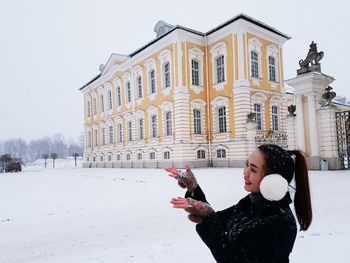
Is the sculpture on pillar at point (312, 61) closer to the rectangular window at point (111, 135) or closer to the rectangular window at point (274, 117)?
the rectangular window at point (274, 117)

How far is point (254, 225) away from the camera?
→ 1.46 metres

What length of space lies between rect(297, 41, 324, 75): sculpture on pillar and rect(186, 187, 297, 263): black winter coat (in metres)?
14.4

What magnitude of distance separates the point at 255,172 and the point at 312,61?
47.9ft

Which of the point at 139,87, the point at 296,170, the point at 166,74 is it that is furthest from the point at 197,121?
the point at 296,170

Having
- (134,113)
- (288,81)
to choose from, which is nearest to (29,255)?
(288,81)

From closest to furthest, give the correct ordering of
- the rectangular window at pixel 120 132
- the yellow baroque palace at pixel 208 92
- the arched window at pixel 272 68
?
the yellow baroque palace at pixel 208 92
the arched window at pixel 272 68
the rectangular window at pixel 120 132

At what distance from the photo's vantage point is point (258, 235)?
1417 millimetres

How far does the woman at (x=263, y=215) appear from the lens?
1411 millimetres

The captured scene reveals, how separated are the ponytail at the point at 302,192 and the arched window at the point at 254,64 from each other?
22.2 meters

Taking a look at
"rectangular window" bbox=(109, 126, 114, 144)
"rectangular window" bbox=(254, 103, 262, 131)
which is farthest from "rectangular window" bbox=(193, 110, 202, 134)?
"rectangular window" bbox=(109, 126, 114, 144)

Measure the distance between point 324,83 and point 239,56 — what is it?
8113 mm

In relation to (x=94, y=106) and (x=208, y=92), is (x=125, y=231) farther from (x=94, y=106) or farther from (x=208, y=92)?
(x=94, y=106)

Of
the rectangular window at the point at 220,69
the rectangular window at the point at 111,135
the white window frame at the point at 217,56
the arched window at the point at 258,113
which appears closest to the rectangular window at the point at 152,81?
the white window frame at the point at 217,56

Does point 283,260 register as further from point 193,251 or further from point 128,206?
point 128,206
